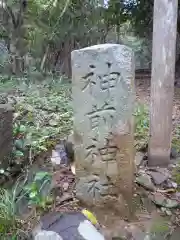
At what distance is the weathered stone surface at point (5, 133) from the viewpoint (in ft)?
10.5

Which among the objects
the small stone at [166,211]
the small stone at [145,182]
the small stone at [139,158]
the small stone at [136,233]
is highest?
the small stone at [139,158]

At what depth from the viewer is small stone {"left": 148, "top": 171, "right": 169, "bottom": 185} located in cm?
324

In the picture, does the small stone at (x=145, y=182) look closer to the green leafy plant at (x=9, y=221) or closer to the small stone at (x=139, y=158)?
the small stone at (x=139, y=158)

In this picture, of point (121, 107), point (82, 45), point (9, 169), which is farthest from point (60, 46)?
point (121, 107)

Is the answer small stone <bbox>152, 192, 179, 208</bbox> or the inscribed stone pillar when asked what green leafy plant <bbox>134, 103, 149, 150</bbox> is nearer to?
small stone <bbox>152, 192, 179, 208</bbox>

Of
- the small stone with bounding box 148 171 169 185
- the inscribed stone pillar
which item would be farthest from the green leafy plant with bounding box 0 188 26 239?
the small stone with bounding box 148 171 169 185

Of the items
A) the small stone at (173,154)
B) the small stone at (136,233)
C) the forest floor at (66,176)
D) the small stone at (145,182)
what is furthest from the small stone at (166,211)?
the small stone at (173,154)

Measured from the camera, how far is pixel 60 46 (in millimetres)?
10172

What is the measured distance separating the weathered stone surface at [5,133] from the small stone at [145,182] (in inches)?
61.2

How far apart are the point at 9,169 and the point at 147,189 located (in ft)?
5.30

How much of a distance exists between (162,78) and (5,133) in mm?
1927

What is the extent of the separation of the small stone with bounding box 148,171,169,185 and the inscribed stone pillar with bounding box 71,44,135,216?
0.61 metres

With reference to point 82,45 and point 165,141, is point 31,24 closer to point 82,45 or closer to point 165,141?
point 82,45

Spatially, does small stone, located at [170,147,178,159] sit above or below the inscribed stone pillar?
below
